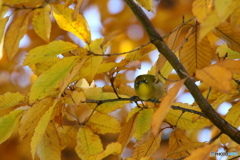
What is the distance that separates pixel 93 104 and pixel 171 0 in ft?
5.70

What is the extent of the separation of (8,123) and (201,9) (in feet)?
1.60

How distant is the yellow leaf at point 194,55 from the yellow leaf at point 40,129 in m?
0.27

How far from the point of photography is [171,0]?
258cm

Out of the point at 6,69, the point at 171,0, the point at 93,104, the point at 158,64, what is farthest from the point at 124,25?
the point at 158,64

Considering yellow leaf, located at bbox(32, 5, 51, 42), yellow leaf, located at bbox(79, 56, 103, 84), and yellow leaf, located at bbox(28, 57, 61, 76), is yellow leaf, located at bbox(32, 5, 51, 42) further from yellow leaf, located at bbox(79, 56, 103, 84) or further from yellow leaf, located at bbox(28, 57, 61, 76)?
yellow leaf, located at bbox(79, 56, 103, 84)

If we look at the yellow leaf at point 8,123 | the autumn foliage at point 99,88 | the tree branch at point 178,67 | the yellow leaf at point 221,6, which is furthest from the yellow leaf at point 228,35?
the yellow leaf at point 8,123

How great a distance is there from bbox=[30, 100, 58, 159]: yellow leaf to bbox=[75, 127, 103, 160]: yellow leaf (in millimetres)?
168

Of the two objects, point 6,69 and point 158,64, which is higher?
point 6,69

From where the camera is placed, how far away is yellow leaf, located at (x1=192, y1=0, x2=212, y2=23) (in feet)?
1.94

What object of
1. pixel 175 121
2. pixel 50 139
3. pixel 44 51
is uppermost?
pixel 44 51

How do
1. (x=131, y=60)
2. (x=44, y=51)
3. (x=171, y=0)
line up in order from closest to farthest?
(x=44, y=51), (x=131, y=60), (x=171, y=0)

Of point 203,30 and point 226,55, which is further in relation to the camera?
point 226,55

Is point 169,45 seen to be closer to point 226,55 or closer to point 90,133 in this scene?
point 226,55

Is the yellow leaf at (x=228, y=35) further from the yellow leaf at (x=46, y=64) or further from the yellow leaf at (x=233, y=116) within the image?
the yellow leaf at (x=46, y=64)
